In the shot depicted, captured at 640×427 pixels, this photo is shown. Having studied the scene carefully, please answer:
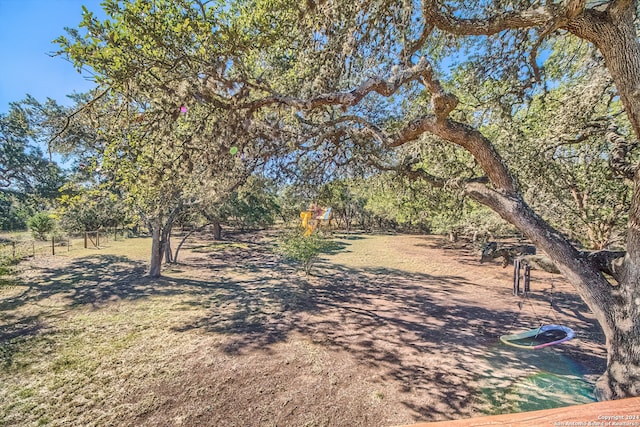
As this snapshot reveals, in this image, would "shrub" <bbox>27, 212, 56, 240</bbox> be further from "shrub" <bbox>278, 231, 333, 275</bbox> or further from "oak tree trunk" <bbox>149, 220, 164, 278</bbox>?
"shrub" <bbox>278, 231, 333, 275</bbox>

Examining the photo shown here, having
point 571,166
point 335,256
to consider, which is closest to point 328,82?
point 571,166

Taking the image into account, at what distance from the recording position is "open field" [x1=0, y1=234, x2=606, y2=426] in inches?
133

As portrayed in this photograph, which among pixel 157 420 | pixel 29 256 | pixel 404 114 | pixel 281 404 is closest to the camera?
pixel 157 420

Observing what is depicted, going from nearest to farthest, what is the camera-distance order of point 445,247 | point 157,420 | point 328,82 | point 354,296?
1. point 157,420
2. point 328,82
3. point 354,296
4. point 445,247

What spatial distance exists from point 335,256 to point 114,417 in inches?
491

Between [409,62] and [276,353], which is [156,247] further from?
[409,62]

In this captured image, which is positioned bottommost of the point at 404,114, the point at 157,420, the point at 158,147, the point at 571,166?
the point at 157,420

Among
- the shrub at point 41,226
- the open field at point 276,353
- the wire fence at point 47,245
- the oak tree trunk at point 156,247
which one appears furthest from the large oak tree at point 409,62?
the shrub at point 41,226

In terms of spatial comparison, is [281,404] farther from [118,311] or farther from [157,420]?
[118,311]

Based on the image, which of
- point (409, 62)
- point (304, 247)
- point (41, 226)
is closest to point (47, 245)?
point (41, 226)

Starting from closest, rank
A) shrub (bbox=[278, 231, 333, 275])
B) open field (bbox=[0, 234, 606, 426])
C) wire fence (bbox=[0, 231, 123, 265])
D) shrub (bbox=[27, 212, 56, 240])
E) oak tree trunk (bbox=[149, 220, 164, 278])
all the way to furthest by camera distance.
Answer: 1. open field (bbox=[0, 234, 606, 426])
2. oak tree trunk (bbox=[149, 220, 164, 278])
3. shrub (bbox=[278, 231, 333, 275])
4. wire fence (bbox=[0, 231, 123, 265])
5. shrub (bbox=[27, 212, 56, 240])

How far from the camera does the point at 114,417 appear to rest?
3.22 meters

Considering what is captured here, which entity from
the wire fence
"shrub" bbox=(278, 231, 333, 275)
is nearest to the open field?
"shrub" bbox=(278, 231, 333, 275)

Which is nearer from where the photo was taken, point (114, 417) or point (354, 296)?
Answer: point (114, 417)
